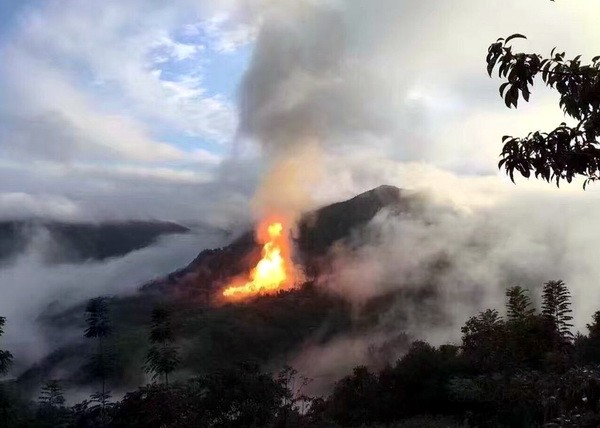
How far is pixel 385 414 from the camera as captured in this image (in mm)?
40938

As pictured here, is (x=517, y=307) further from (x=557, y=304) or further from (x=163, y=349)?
(x=163, y=349)

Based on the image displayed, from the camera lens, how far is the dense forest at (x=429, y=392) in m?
15.9

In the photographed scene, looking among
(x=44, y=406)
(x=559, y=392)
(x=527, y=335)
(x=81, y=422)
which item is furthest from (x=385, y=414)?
(x=44, y=406)

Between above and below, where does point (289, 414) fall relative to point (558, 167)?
below

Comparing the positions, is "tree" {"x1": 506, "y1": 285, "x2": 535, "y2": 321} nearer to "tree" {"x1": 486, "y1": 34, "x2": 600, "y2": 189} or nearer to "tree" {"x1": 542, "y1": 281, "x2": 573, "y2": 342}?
"tree" {"x1": 542, "y1": 281, "x2": 573, "y2": 342}

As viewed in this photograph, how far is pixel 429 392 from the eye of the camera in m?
40.5

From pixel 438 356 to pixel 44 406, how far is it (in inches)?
2359

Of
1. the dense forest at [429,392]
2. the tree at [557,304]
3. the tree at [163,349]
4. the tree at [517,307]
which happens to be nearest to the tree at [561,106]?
the dense forest at [429,392]

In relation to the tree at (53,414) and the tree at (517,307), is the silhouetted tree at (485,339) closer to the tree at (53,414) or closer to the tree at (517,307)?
the tree at (517,307)

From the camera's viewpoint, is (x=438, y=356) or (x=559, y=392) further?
(x=438, y=356)

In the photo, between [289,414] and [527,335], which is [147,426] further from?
[527,335]

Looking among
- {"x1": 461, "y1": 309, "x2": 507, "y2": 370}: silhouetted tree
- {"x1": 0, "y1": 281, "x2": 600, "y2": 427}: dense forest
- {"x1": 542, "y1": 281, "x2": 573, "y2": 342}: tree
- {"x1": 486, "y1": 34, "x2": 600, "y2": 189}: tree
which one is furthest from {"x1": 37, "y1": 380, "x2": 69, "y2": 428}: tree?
{"x1": 486, "y1": 34, "x2": 600, "y2": 189}: tree

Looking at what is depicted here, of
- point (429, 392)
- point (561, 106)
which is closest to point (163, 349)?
point (429, 392)

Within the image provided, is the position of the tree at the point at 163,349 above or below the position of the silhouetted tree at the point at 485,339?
above
